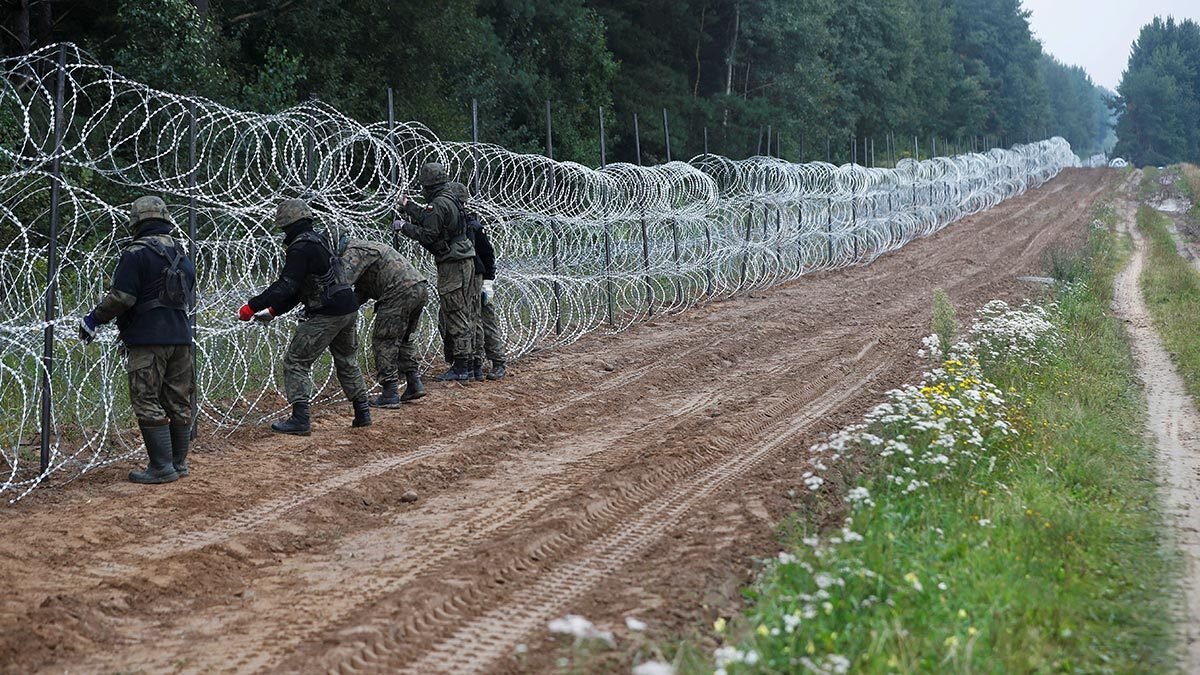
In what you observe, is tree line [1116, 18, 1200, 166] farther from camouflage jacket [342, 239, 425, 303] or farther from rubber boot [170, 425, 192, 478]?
rubber boot [170, 425, 192, 478]

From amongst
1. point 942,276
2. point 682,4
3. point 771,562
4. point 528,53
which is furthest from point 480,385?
point 682,4

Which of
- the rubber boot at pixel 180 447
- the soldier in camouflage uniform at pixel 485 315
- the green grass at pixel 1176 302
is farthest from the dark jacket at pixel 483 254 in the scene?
the green grass at pixel 1176 302

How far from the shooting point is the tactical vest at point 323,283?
909 cm

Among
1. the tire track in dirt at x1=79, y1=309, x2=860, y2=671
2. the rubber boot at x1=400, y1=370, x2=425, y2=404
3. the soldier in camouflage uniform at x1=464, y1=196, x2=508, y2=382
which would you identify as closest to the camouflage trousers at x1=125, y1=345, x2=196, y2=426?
the tire track in dirt at x1=79, y1=309, x2=860, y2=671

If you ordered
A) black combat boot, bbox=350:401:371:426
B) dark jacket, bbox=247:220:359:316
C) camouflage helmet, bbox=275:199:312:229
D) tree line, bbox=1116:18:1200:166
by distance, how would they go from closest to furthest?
dark jacket, bbox=247:220:359:316, camouflage helmet, bbox=275:199:312:229, black combat boot, bbox=350:401:371:426, tree line, bbox=1116:18:1200:166

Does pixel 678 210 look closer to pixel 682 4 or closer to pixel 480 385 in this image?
pixel 480 385

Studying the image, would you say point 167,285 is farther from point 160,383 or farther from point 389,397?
point 389,397

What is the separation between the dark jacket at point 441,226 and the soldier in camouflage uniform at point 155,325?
137 inches

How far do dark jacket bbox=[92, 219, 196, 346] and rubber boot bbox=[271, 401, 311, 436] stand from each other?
158 centimetres

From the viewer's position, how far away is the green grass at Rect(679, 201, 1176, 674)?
15.3ft

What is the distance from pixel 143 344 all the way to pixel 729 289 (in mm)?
13013

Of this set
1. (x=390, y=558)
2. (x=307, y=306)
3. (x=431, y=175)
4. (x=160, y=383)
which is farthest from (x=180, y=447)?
(x=431, y=175)

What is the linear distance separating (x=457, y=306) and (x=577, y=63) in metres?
25.7

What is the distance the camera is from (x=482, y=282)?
11898mm
